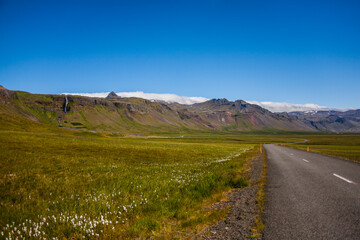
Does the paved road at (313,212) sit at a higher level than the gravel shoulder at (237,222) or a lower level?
higher

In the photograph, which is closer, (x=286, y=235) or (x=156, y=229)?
(x=286, y=235)

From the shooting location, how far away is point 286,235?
5516 mm

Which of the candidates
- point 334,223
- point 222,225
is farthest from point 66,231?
point 334,223

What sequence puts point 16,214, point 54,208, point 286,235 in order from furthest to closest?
1. point 54,208
2. point 16,214
3. point 286,235

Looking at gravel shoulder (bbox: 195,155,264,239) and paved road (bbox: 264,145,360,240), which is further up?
paved road (bbox: 264,145,360,240)

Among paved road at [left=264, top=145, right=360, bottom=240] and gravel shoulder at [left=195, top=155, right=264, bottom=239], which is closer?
paved road at [left=264, top=145, right=360, bottom=240]

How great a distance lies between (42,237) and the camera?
5.59m

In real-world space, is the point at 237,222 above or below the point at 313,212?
below

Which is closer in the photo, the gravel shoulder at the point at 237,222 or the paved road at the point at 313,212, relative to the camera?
the paved road at the point at 313,212

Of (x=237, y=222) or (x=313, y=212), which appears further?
(x=313, y=212)

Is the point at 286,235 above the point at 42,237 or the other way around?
above

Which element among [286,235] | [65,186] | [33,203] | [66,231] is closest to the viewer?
[286,235]

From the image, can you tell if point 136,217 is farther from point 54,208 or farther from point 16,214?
point 16,214

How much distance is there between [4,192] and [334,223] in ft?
44.6
